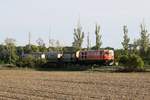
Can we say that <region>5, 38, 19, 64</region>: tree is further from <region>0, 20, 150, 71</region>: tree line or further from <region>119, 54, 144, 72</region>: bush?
<region>119, 54, 144, 72</region>: bush

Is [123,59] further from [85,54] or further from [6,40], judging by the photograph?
[6,40]

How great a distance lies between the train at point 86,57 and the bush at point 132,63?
21.9 ft

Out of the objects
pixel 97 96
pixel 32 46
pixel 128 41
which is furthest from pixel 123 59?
pixel 32 46

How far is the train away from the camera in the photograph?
6912 cm

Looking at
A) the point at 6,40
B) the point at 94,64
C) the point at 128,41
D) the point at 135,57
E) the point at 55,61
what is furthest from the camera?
the point at 6,40

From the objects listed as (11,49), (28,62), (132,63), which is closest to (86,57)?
(28,62)

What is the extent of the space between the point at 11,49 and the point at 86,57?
87.2ft

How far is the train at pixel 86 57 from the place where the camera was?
69125 mm

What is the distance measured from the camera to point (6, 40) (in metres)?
98.8

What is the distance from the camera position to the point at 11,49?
304ft

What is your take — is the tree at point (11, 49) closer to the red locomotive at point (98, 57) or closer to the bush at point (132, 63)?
the red locomotive at point (98, 57)

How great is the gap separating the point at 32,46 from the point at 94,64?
41.9m

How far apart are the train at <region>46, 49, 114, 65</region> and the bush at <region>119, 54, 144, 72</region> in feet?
21.9

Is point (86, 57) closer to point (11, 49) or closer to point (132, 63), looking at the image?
point (132, 63)
